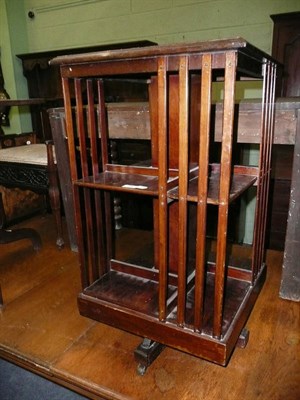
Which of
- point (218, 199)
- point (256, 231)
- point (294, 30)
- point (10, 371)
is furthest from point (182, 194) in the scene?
point (294, 30)

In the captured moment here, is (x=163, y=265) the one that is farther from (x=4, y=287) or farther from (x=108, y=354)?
(x=4, y=287)

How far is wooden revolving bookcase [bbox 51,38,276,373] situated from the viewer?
2.83 ft

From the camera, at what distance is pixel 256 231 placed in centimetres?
128

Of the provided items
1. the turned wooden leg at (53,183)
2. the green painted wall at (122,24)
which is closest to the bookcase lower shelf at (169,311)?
the turned wooden leg at (53,183)

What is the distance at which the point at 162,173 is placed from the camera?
0.96 meters

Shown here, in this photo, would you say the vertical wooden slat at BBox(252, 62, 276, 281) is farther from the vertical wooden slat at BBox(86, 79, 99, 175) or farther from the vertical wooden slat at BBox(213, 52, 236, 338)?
the vertical wooden slat at BBox(86, 79, 99, 175)

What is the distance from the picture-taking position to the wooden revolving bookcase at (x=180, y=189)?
33.9 inches

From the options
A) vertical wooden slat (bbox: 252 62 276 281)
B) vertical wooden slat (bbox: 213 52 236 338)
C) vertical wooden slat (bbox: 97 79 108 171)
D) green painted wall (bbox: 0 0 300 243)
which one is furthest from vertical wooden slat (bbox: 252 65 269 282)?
green painted wall (bbox: 0 0 300 243)

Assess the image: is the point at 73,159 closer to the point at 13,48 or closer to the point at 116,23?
the point at 116,23

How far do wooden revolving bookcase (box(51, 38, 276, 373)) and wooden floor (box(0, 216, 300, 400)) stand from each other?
0.08 m

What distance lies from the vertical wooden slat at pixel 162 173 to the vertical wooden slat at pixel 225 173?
0.54 ft

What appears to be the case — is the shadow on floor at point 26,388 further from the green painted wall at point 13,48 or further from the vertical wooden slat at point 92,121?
the green painted wall at point 13,48

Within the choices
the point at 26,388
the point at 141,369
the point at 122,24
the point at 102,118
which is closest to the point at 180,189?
the point at 102,118

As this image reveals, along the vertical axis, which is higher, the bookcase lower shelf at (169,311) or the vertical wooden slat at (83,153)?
the vertical wooden slat at (83,153)
